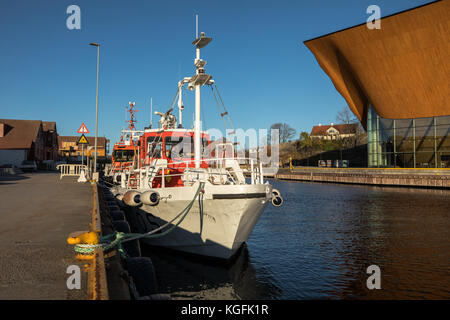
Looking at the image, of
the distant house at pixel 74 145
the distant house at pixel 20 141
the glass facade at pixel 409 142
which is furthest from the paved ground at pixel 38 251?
the distant house at pixel 74 145

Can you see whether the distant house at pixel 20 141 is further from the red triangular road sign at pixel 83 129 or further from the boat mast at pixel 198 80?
the boat mast at pixel 198 80

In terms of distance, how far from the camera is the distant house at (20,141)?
46125 mm

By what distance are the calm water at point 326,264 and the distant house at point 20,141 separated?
1729 inches

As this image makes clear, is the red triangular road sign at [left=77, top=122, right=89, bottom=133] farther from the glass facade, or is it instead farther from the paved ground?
the glass facade

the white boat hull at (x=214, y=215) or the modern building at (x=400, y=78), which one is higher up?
the modern building at (x=400, y=78)

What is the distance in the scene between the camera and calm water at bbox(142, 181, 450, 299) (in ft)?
24.2

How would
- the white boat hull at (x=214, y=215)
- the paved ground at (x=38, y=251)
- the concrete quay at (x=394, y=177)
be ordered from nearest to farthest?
the paved ground at (x=38, y=251)
the white boat hull at (x=214, y=215)
the concrete quay at (x=394, y=177)

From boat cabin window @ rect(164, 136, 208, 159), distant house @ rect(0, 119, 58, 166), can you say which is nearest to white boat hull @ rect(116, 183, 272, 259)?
boat cabin window @ rect(164, 136, 208, 159)

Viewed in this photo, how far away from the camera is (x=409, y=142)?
4038 cm

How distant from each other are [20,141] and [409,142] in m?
53.4

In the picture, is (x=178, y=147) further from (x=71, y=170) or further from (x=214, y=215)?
(x=71, y=170)

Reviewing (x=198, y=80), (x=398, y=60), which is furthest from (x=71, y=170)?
(x=398, y=60)
